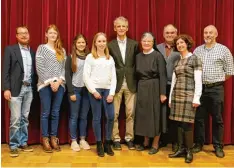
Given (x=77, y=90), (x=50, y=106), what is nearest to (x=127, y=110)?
(x=77, y=90)

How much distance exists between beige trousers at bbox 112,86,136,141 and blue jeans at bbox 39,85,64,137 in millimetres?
666

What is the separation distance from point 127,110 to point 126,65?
1.78 ft

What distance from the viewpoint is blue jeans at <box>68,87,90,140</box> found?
136 inches

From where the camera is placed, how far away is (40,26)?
3.69 m

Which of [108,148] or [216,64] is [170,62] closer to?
[216,64]

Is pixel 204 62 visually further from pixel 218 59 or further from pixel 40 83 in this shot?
pixel 40 83

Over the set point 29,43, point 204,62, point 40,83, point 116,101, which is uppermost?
point 29,43

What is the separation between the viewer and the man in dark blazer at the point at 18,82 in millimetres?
3250

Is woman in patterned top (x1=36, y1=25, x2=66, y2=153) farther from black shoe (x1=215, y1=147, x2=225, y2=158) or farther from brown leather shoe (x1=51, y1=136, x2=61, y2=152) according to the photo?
black shoe (x1=215, y1=147, x2=225, y2=158)

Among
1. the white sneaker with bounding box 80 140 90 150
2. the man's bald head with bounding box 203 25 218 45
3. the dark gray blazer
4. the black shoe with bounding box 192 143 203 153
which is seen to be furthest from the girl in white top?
the man's bald head with bounding box 203 25 218 45

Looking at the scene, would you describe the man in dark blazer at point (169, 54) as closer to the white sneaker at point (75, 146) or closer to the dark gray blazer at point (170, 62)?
the dark gray blazer at point (170, 62)

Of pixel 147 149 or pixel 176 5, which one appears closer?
pixel 147 149

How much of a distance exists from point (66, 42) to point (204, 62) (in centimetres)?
167

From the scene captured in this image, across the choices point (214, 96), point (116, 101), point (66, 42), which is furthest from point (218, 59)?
point (66, 42)
